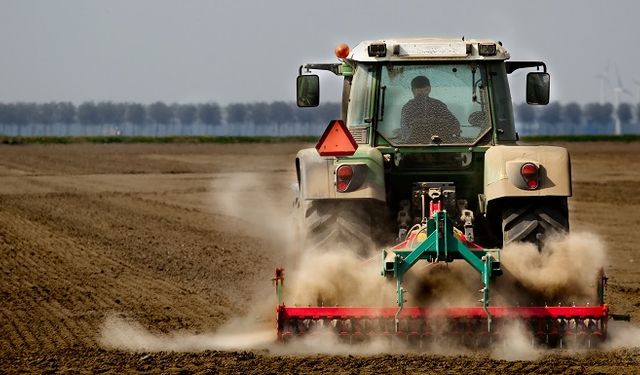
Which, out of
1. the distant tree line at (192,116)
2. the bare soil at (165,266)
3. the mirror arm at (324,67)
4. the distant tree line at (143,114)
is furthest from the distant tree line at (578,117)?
the mirror arm at (324,67)

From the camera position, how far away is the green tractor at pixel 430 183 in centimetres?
949

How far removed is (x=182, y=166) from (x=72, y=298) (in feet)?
94.1

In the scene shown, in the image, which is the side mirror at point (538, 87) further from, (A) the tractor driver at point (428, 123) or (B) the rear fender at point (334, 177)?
(B) the rear fender at point (334, 177)

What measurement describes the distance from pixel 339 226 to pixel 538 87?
2634 mm

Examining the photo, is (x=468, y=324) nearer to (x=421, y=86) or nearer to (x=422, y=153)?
(x=422, y=153)

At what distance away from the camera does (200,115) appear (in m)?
197

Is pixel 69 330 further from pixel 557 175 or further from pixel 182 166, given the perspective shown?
pixel 182 166

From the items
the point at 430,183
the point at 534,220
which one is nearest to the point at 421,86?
the point at 430,183

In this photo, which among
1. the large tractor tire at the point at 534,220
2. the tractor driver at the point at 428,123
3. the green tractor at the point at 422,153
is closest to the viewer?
the large tractor tire at the point at 534,220

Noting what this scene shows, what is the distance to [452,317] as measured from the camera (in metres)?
9.45

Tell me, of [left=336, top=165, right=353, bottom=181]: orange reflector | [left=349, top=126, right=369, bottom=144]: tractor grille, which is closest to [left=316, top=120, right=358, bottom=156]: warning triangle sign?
[left=336, top=165, right=353, bottom=181]: orange reflector

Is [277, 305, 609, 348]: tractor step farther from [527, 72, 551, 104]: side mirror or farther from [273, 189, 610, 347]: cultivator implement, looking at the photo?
[527, 72, 551, 104]: side mirror

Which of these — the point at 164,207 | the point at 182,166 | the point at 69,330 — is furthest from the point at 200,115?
the point at 69,330

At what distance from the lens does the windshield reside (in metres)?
10.7
